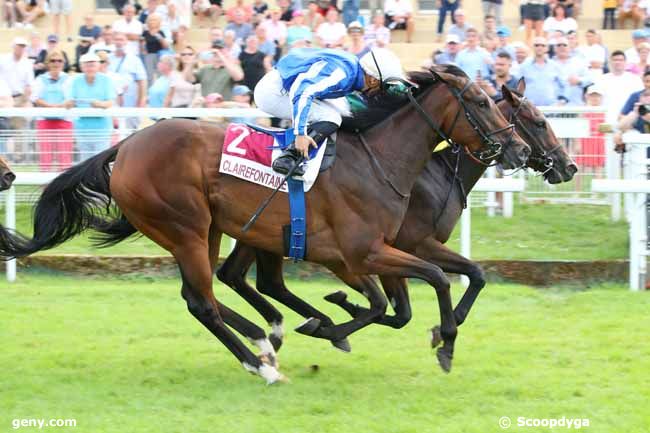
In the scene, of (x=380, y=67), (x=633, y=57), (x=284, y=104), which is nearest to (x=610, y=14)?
(x=633, y=57)

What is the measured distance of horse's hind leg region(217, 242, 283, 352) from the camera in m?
7.04

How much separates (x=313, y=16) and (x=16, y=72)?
4237mm

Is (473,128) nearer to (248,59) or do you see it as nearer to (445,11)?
(248,59)

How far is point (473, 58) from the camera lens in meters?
11.7

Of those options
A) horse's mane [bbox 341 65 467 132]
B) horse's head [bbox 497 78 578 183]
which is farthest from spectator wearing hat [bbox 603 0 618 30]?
horse's mane [bbox 341 65 467 132]

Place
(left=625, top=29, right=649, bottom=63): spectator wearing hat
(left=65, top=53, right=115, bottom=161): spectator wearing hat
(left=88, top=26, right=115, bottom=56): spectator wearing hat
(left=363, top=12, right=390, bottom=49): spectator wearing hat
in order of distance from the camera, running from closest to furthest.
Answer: (left=65, top=53, right=115, bottom=161): spectator wearing hat → (left=625, top=29, right=649, bottom=63): spectator wearing hat → (left=88, top=26, right=115, bottom=56): spectator wearing hat → (left=363, top=12, right=390, bottom=49): spectator wearing hat

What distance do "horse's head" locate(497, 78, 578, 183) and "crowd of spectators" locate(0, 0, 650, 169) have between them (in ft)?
8.00

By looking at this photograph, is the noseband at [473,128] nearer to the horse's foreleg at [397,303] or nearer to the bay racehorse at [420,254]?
the bay racehorse at [420,254]

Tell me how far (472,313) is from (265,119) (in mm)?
2745

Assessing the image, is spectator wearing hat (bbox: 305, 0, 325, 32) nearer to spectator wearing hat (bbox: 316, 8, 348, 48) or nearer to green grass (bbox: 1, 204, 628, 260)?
spectator wearing hat (bbox: 316, 8, 348, 48)

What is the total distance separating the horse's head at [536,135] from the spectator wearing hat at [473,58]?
413 centimetres

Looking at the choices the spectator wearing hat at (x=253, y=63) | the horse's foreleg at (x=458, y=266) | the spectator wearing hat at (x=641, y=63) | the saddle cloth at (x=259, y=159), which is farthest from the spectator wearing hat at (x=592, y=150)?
the saddle cloth at (x=259, y=159)

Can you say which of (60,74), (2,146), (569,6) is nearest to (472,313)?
(2,146)

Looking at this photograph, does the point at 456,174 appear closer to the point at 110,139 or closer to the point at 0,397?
the point at 0,397
